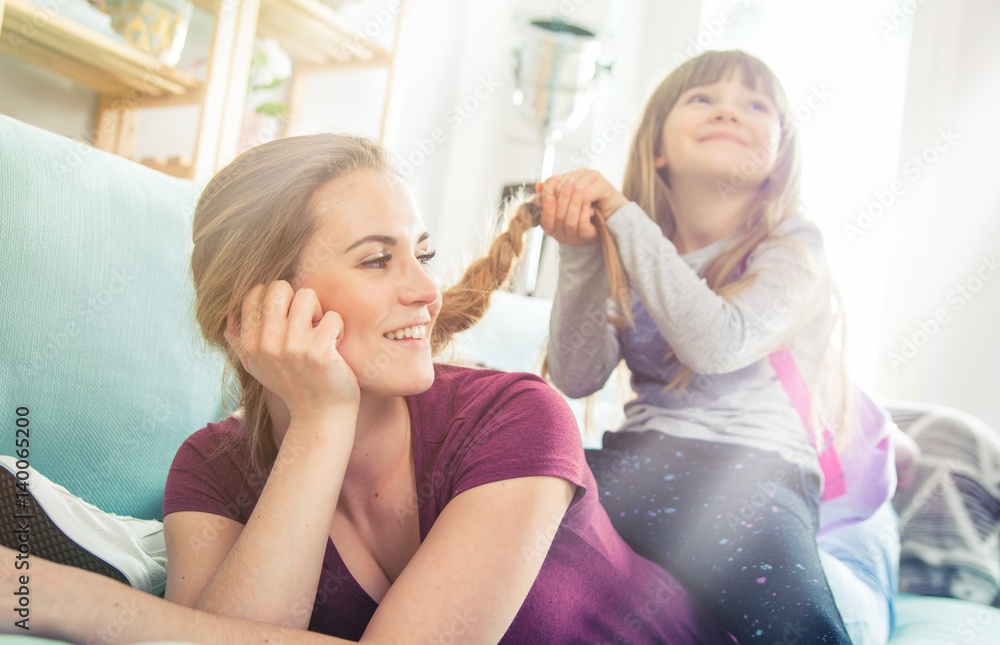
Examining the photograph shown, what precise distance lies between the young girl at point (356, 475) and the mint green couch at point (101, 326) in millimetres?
193

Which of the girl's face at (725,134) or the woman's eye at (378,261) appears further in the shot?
the girl's face at (725,134)

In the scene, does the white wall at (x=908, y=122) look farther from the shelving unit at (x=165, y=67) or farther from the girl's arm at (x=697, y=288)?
the girl's arm at (x=697, y=288)

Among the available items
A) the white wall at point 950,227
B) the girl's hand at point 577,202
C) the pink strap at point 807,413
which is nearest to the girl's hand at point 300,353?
the girl's hand at point 577,202

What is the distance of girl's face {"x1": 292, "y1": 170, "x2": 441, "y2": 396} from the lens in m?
0.74

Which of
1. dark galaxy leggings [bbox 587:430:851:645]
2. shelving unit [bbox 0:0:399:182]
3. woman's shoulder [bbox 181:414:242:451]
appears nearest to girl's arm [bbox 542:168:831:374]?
dark galaxy leggings [bbox 587:430:851:645]

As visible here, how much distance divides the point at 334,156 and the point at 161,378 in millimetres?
456

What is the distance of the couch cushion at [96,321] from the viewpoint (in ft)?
2.85

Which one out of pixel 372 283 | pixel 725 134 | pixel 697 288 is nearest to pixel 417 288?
pixel 372 283

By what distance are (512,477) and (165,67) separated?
1694 mm


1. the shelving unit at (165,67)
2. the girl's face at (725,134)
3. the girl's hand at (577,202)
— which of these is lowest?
the girl's hand at (577,202)

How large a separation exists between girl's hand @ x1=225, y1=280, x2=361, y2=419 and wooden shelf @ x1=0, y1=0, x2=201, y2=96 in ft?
4.35

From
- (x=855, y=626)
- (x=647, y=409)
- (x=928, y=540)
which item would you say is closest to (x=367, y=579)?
(x=647, y=409)

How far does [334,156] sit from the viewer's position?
2.64 ft

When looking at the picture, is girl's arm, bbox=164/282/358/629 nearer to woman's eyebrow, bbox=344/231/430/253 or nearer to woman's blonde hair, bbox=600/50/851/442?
woman's eyebrow, bbox=344/231/430/253
